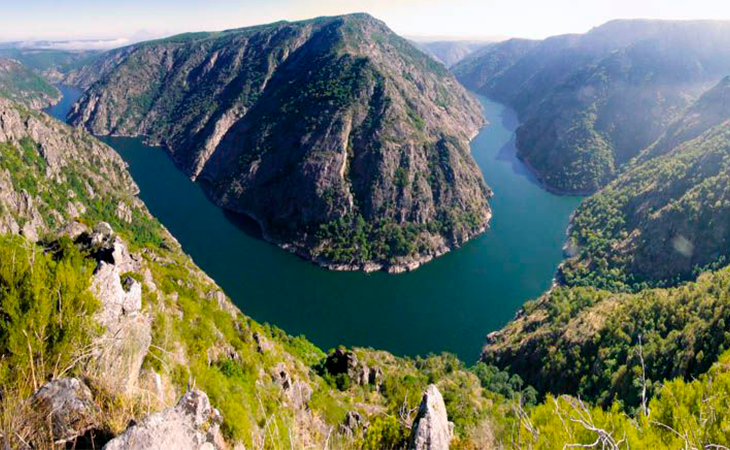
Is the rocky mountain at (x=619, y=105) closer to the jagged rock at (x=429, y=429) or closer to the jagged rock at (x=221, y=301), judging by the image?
the jagged rock at (x=221, y=301)

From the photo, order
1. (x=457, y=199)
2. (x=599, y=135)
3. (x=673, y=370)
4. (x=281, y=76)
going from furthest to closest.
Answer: (x=281, y=76)
(x=599, y=135)
(x=457, y=199)
(x=673, y=370)

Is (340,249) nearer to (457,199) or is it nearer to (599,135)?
(457,199)

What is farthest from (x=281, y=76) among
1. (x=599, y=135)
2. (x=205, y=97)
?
(x=599, y=135)

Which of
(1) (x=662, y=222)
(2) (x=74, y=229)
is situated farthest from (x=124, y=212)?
(1) (x=662, y=222)

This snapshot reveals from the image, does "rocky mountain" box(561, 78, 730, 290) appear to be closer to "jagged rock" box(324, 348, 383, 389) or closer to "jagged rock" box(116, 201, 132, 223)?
"jagged rock" box(324, 348, 383, 389)

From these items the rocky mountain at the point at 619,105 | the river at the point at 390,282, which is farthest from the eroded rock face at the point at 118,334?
the rocky mountain at the point at 619,105

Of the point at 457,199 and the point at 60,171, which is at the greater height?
the point at 60,171

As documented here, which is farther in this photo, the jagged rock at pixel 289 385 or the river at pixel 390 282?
the river at pixel 390 282
